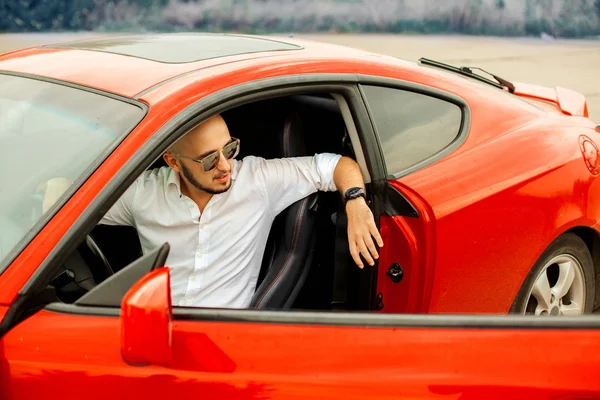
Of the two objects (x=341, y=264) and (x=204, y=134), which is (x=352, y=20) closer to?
(x=341, y=264)

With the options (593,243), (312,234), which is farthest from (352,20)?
(312,234)

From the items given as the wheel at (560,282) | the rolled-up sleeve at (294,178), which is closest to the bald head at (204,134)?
the rolled-up sleeve at (294,178)

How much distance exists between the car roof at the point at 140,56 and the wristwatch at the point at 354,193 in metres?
0.47

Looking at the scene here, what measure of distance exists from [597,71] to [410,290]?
8900 mm

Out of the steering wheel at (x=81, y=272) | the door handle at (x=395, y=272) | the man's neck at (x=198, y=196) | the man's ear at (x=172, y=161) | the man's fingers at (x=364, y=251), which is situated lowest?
the door handle at (x=395, y=272)

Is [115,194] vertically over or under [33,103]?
under

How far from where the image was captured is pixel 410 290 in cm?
258

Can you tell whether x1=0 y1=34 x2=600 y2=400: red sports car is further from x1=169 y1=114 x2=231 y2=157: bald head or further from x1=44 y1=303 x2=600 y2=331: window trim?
x1=169 y1=114 x2=231 y2=157: bald head

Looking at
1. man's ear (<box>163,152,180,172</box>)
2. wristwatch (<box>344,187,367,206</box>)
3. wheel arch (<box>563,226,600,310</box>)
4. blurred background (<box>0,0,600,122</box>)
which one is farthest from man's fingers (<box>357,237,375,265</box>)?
blurred background (<box>0,0,600,122</box>)

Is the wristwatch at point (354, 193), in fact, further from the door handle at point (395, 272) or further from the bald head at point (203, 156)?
the bald head at point (203, 156)

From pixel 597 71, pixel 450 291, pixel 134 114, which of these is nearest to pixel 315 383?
pixel 134 114

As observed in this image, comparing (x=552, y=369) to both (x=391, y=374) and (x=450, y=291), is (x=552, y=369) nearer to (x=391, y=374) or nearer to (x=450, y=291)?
(x=391, y=374)

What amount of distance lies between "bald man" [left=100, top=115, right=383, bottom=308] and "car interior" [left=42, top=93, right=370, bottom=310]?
0.07 metres

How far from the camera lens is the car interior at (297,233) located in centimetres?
262
